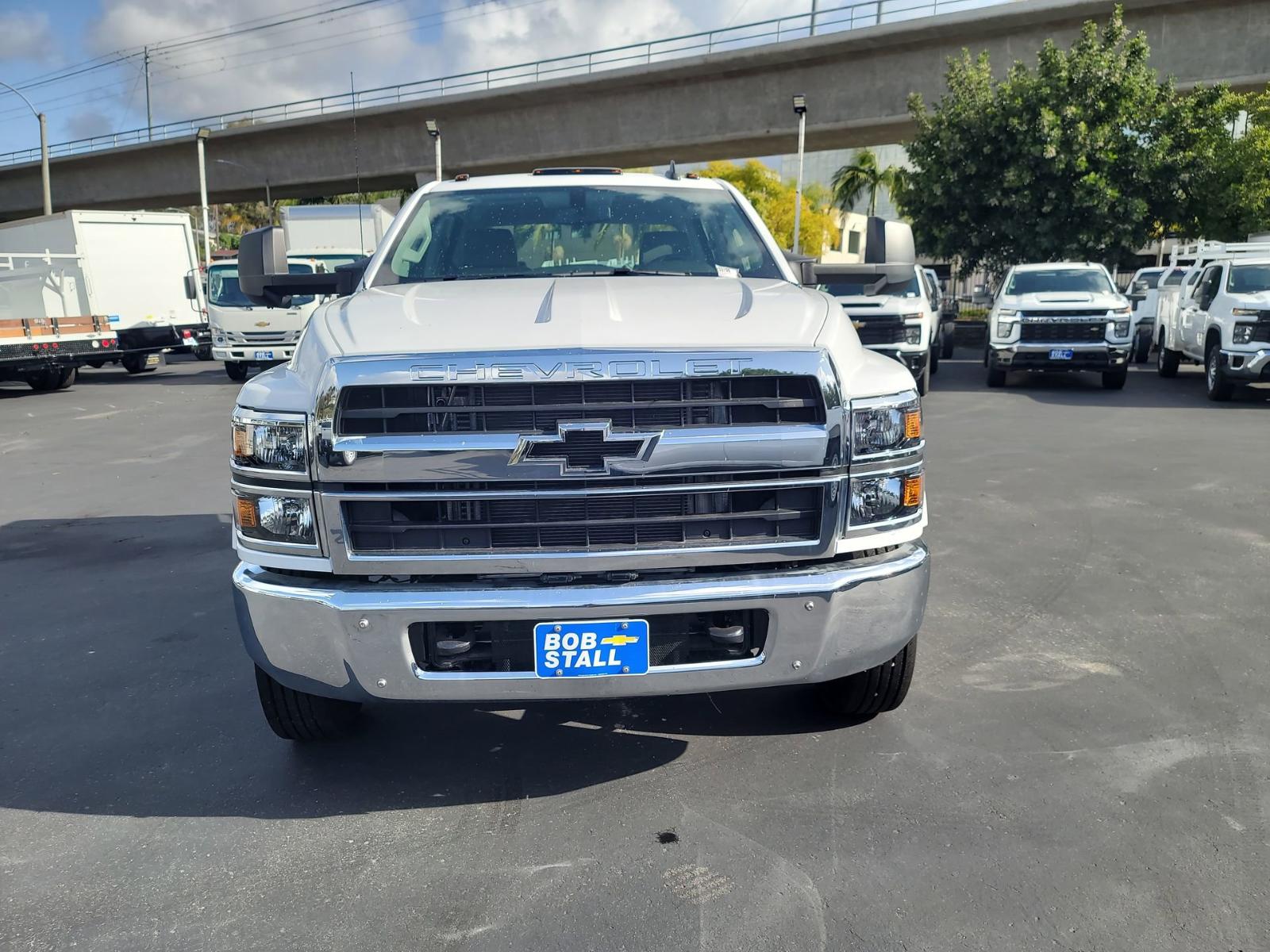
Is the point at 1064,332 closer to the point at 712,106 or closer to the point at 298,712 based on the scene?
the point at 298,712

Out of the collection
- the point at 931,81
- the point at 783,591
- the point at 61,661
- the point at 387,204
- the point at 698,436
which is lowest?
the point at 61,661

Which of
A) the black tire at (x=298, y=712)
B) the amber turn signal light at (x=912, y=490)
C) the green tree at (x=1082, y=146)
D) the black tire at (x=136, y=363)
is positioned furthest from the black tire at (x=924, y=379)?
the black tire at (x=136, y=363)

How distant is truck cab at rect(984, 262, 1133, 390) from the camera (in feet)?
49.3

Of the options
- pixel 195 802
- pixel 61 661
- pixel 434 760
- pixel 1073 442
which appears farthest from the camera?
pixel 1073 442

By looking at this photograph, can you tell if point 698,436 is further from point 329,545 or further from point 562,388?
point 329,545

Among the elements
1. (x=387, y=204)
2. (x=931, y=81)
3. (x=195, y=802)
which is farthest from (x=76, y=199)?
(x=195, y=802)

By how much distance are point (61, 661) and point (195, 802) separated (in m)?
1.79

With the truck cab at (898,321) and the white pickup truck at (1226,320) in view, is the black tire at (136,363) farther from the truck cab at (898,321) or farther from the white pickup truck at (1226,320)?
the white pickup truck at (1226,320)

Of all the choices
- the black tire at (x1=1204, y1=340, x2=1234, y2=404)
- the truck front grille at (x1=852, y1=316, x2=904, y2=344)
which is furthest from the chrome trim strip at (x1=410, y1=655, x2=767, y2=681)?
the black tire at (x1=1204, y1=340, x2=1234, y2=404)

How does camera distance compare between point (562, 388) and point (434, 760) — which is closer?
point (562, 388)

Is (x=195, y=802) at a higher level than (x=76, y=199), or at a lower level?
lower

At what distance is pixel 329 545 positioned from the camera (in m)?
3.14

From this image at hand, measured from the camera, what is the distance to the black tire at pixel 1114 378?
15.3 m

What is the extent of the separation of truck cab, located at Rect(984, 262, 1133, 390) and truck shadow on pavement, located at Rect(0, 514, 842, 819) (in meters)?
12.6
